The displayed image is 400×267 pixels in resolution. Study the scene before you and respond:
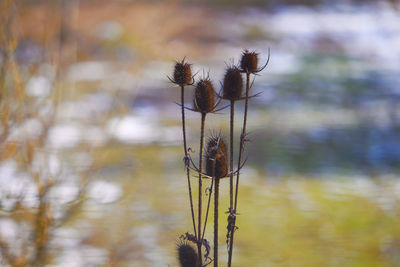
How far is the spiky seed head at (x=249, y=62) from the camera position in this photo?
4.54 feet

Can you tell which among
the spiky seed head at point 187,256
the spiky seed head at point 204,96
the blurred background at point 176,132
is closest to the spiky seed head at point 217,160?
the spiky seed head at point 204,96

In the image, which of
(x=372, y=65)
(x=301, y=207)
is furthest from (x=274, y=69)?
(x=301, y=207)

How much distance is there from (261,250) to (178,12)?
3880 millimetres

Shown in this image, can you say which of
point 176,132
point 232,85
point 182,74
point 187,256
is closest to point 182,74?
point 182,74

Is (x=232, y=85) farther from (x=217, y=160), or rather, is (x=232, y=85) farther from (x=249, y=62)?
(x=217, y=160)

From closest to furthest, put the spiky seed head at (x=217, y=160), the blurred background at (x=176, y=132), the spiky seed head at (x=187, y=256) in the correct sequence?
the spiky seed head at (x=217, y=160)
the spiky seed head at (x=187, y=256)
the blurred background at (x=176, y=132)

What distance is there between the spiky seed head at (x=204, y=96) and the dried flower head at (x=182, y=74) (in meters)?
0.04

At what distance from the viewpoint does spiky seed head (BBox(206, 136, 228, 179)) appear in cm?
132

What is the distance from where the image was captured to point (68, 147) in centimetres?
422

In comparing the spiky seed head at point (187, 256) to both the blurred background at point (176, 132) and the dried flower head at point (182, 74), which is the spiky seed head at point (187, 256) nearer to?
the dried flower head at point (182, 74)

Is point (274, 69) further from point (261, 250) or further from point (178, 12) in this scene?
point (261, 250)

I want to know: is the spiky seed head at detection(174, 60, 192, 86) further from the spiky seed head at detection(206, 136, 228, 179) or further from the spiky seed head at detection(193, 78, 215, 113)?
the spiky seed head at detection(206, 136, 228, 179)

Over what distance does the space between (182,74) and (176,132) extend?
3.19m

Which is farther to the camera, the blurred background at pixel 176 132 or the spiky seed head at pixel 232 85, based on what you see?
the blurred background at pixel 176 132
